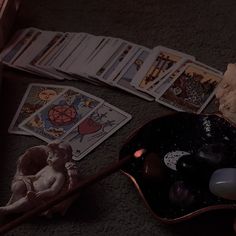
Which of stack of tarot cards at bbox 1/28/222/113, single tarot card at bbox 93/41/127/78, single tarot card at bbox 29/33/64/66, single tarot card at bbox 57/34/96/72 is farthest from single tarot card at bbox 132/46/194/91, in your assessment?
single tarot card at bbox 29/33/64/66

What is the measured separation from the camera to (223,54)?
5.49 ft

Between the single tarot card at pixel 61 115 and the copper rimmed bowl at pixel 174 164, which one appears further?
the single tarot card at pixel 61 115

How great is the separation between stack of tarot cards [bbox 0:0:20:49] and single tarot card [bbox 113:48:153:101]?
431mm

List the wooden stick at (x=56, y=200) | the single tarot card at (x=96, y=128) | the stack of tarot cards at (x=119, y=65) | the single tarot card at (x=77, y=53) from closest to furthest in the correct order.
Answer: the wooden stick at (x=56, y=200) < the single tarot card at (x=96, y=128) < the stack of tarot cards at (x=119, y=65) < the single tarot card at (x=77, y=53)

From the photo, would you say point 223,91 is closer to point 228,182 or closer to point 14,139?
point 228,182

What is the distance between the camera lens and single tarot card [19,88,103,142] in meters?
1.46

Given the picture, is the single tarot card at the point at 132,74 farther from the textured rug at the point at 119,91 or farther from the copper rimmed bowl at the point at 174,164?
the copper rimmed bowl at the point at 174,164

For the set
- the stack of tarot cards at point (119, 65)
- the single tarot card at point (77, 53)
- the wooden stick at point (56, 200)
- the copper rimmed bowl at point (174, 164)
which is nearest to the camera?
the wooden stick at point (56, 200)

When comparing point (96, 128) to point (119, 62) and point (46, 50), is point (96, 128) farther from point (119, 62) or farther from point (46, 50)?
point (46, 50)

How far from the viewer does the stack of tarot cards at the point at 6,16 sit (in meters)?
1.71

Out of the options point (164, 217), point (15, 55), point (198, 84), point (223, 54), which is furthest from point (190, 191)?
point (15, 55)

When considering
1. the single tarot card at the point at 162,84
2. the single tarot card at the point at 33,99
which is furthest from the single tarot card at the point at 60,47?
the single tarot card at the point at 162,84

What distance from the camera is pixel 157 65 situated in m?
1.63

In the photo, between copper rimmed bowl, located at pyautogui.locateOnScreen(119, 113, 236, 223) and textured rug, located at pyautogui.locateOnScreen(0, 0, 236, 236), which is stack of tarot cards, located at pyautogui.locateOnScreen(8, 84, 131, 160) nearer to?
textured rug, located at pyautogui.locateOnScreen(0, 0, 236, 236)
